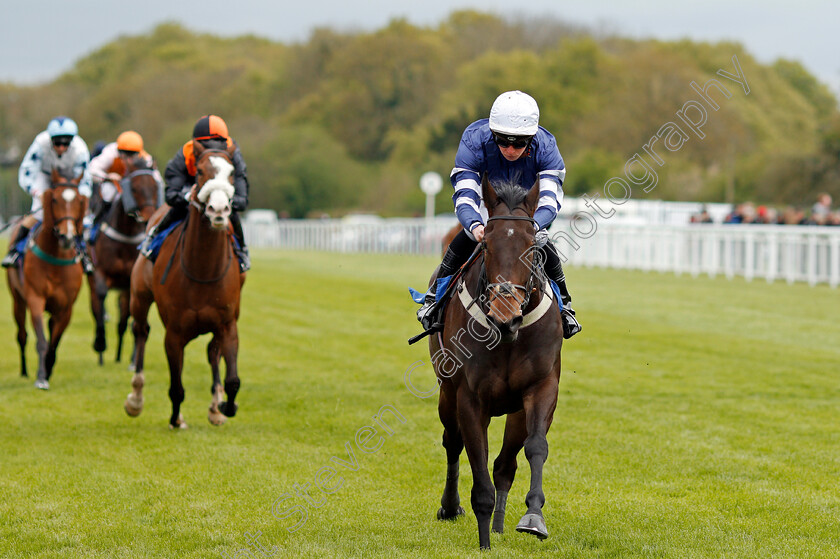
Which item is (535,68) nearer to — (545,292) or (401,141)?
(401,141)

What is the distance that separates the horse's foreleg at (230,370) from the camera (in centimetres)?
764

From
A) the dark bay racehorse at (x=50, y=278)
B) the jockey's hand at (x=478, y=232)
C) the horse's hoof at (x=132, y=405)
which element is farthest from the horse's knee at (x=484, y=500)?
the dark bay racehorse at (x=50, y=278)

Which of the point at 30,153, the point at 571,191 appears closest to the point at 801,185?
the point at 571,191

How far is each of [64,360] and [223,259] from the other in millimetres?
5492

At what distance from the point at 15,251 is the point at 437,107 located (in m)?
56.3

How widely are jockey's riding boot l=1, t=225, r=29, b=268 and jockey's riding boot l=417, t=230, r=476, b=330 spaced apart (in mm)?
6455

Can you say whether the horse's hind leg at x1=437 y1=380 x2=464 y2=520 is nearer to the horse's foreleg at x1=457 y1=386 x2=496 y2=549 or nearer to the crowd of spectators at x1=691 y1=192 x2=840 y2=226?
the horse's foreleg at x1=457 y1=386 x2=496 y2=549

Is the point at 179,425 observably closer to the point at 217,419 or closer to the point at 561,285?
the point at 217,419

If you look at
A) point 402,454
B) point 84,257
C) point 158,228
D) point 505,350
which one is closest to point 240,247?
point 158,228

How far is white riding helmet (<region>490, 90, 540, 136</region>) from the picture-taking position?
5.05m

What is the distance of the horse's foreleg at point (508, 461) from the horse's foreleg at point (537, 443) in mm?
326


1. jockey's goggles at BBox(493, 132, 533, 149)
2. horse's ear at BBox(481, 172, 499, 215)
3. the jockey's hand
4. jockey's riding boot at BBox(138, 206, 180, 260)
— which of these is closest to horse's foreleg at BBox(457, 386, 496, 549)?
the jockey's hand

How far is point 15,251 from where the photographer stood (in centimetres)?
1052

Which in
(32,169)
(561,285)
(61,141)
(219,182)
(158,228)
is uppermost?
(61,141)
